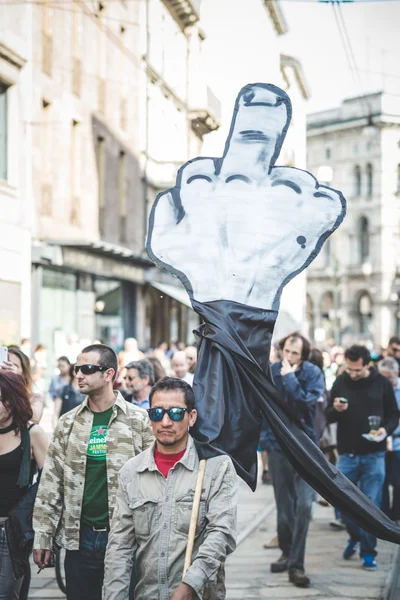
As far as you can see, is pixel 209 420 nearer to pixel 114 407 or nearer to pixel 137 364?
pixel 114 407

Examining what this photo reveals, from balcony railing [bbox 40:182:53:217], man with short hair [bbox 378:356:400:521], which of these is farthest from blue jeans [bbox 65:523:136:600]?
balcony railing [bbox 40:182:53:217]

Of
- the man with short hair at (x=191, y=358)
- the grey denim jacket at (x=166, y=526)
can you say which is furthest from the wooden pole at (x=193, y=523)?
the man with short hair at (x=191, y=358)

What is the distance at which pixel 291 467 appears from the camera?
780 cm

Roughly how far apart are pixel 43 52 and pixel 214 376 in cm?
1740

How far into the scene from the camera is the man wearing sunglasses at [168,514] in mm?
3850

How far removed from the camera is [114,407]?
16.7 ft

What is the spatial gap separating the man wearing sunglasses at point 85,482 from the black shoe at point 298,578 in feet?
8.91

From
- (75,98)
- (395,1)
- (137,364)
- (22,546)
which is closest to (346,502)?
(22,546)

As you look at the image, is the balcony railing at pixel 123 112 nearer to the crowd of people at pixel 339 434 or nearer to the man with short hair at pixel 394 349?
the man with short hair at pixel 394 349

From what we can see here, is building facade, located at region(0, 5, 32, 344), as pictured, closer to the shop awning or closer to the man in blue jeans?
the shop awning

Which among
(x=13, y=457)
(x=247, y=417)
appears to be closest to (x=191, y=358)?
(x=13, y=457)

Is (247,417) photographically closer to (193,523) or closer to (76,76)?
(193,523)

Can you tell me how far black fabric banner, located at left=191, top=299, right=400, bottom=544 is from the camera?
4.36 metres

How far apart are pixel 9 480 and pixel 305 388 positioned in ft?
10.7
